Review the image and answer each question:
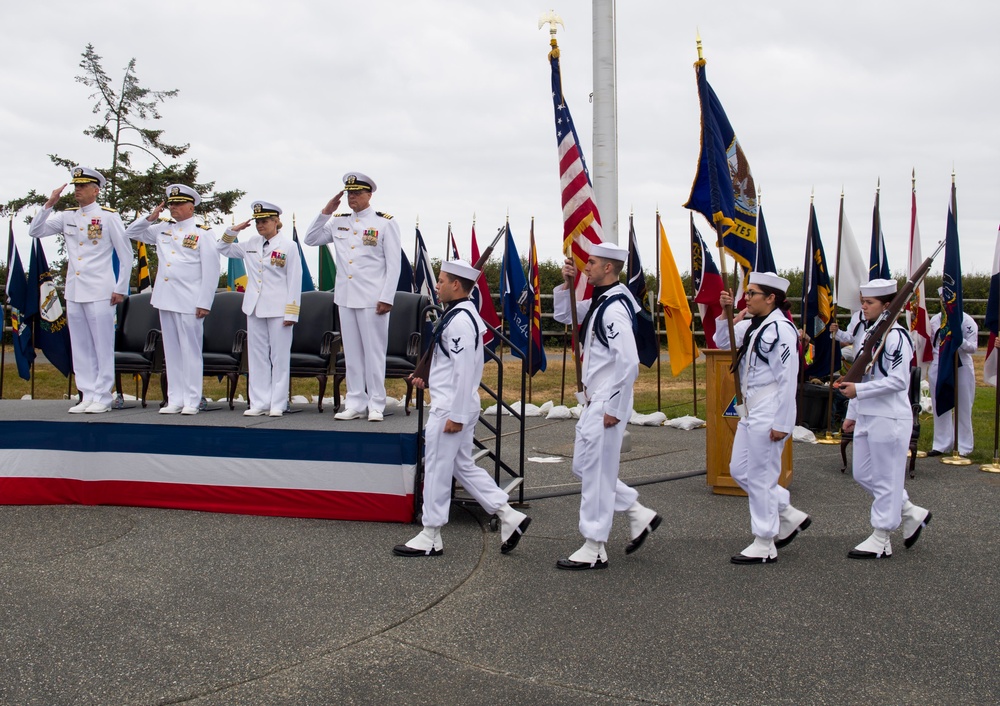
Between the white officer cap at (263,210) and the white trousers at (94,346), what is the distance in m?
1.46

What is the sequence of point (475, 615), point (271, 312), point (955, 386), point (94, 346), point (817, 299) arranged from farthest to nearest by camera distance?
point (817, 299)
point (955, 386)
point (94, 346)
point (271, 312)
point (475, 615)

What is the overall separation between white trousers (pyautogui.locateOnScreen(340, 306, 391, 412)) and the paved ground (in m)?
1.40

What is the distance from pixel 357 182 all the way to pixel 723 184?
2.96m

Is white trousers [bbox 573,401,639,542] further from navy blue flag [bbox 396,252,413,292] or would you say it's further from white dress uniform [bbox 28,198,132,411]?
navy blue flag [bbox 396,252,413,292]

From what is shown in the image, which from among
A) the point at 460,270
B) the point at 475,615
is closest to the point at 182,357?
the point at 460,270

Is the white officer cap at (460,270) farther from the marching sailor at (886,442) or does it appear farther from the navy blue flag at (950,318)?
the navy blue flag at (950,318)

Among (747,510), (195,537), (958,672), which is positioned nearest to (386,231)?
(195,537)

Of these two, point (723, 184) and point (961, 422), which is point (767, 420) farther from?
point (961, 422)

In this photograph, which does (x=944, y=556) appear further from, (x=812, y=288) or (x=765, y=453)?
(x=812, y=288)

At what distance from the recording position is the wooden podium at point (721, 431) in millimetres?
7703

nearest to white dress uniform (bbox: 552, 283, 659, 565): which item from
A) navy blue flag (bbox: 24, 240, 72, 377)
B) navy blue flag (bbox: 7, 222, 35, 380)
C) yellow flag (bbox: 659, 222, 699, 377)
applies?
yellow flag (bbox: 659, 222, 699, 377)

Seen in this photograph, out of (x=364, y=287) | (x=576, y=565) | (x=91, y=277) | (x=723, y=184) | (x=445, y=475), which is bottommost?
(x=576, y=565)

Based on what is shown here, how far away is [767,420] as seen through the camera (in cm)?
560

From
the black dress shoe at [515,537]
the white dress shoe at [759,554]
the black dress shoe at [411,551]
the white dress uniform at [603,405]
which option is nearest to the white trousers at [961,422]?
the white dress shoe at [759,554]
